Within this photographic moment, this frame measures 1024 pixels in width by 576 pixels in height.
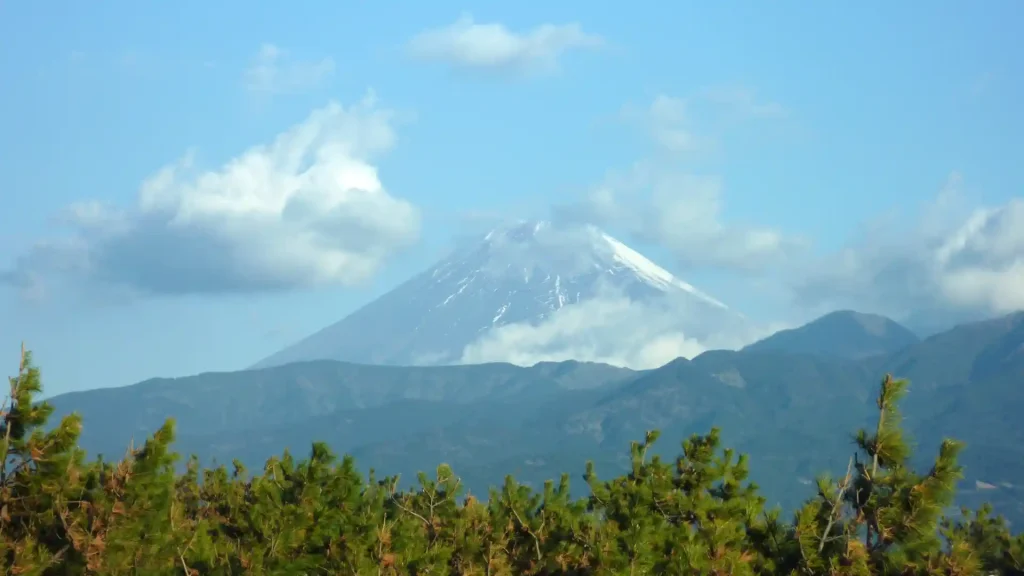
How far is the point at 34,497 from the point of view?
20625 mm

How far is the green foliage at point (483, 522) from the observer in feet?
66.8

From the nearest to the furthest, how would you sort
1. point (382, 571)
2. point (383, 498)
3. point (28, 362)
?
point (28, 362)
point (382, 571)
point (383, 498)

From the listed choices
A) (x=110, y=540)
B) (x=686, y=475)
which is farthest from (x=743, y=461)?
(x=110, y=540)

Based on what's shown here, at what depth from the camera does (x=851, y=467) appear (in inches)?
804

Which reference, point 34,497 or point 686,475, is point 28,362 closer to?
point 34,497

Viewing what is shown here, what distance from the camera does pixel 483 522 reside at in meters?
31.5

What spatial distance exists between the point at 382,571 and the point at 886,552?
9.34 meters

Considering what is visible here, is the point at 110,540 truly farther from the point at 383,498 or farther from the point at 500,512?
the point at 383,498

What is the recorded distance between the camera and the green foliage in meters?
20.4

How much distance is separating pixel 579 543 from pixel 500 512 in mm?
4441

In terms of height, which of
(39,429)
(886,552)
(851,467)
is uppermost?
(39,429)

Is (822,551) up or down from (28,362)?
down

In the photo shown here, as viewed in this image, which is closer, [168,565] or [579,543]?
[168,565]

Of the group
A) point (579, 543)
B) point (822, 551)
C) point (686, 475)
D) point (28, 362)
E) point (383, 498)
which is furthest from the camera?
point (383, 498)
